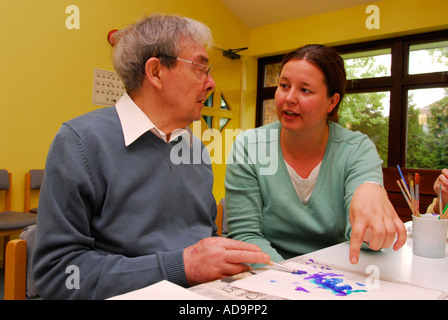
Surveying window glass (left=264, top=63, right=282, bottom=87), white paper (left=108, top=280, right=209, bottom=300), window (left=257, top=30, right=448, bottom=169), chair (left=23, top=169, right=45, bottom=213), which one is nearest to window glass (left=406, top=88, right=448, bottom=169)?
window (left=257, top=30, right=448, bottom=169)

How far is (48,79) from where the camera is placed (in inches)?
125

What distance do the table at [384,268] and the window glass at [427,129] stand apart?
10.1 feet

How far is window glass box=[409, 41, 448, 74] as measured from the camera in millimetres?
3699

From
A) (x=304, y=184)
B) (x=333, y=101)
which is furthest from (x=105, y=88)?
(x=304, y=184)

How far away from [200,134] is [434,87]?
8.64 feet

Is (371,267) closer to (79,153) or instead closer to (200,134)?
(79,153)

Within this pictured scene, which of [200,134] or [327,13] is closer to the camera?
[327,13]

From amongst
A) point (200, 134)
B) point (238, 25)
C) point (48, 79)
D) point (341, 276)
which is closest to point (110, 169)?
point (341, 276)

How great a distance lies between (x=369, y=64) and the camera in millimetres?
4211

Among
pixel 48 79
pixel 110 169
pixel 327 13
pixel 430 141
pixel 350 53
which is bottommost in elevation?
pixel 110 169

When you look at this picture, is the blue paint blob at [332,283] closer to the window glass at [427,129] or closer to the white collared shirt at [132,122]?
the white collared shirt at [132,122]

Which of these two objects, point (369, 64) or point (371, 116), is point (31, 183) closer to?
point (371, 116)

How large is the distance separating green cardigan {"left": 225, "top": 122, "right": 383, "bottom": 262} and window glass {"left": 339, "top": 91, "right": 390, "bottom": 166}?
9.66 ft

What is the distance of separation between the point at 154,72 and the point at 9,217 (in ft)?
7.31
